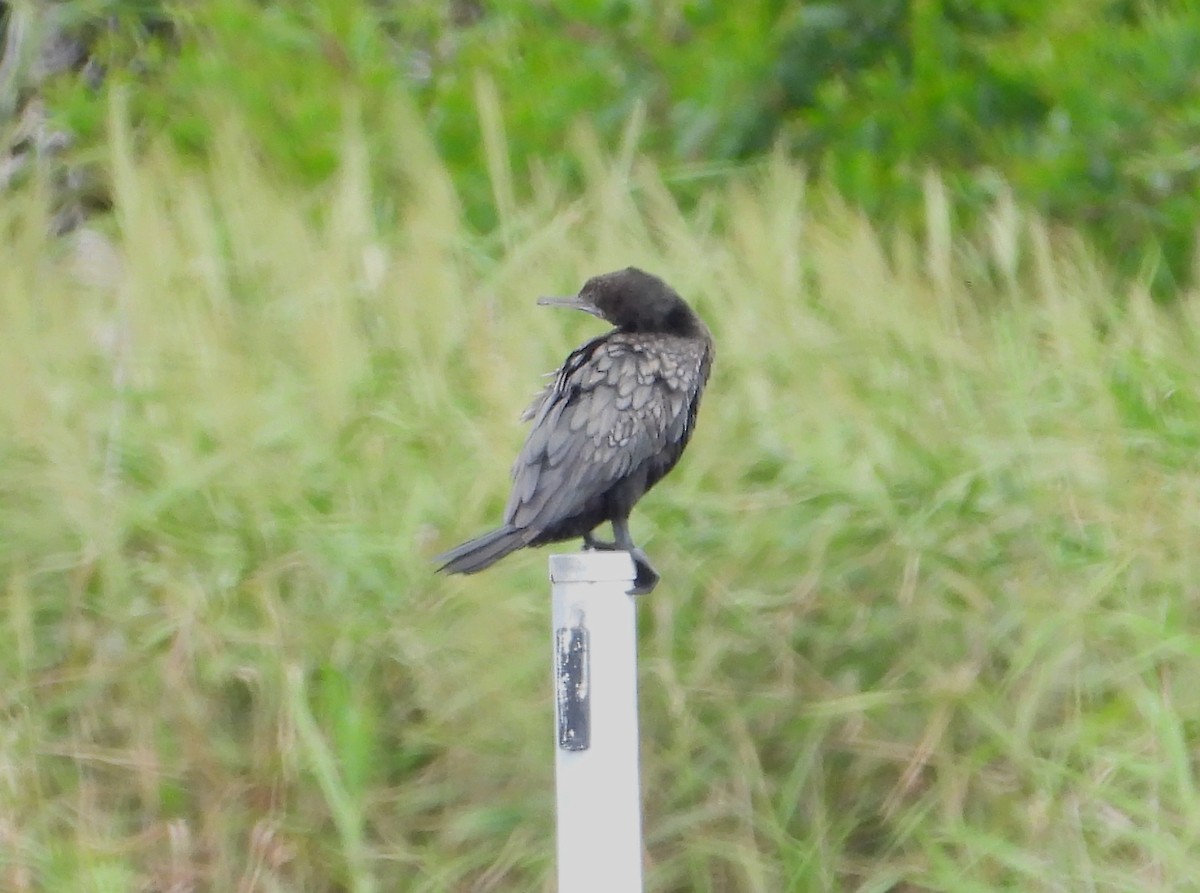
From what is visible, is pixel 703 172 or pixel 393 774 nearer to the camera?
pixel 393 774

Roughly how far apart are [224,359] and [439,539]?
0.73 m

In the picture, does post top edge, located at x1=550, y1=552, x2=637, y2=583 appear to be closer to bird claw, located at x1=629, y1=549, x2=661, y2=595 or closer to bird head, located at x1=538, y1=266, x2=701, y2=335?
bird claw, located at x1=629, y1=549, x2=661, y2=595

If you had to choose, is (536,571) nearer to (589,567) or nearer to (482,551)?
(482,551)

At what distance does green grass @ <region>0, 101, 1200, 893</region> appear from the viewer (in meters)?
2.95

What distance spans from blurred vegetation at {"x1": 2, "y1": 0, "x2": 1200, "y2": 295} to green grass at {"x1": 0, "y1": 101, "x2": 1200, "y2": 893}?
4.19 ft

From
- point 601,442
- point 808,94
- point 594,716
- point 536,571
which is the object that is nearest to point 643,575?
point 601,442

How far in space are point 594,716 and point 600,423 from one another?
585 millimetres

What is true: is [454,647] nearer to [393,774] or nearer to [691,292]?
[393,774]

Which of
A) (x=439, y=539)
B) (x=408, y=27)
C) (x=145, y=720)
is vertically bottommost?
(x=145, y=720)

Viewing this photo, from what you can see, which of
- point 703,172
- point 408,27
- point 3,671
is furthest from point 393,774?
point 408,27

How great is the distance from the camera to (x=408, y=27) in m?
→ 6.28

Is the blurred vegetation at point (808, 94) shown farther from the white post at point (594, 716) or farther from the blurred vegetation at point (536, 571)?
the white post at point (594, 716)

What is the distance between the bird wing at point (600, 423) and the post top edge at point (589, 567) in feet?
1.21

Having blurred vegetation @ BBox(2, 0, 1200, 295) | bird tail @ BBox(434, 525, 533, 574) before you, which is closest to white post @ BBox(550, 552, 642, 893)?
bird tail @ BBox(434, 525, 533, 574)
